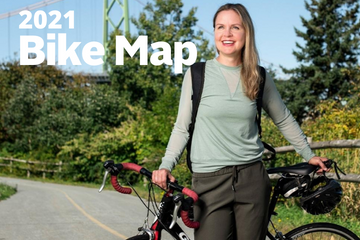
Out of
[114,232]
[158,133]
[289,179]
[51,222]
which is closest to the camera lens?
[289,179]

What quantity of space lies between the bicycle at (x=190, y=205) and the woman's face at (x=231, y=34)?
2.40 feet

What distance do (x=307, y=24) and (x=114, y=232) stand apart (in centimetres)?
4134

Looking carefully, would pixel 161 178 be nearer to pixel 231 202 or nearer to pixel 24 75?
pixel 231 202

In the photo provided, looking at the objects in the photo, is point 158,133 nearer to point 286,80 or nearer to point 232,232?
point 232,232

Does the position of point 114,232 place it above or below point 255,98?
below

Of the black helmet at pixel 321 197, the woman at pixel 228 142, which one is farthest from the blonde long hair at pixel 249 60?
the black helmet at pixel 321 197

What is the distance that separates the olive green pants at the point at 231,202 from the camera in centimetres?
354

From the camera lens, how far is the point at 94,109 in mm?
36562

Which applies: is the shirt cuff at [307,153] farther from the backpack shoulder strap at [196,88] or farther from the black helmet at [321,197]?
the backpack shoulder strap at [196,88]

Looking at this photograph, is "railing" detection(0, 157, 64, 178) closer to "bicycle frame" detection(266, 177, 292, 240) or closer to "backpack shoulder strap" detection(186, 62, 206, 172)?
"bicycle frame" detection(266, 177, 292, 240)

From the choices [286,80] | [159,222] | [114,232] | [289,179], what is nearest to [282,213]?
[114,232]

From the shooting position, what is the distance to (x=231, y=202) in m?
3.58

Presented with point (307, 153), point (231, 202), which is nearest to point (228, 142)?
point (231, 202)

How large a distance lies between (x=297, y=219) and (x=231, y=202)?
6.39 metres
